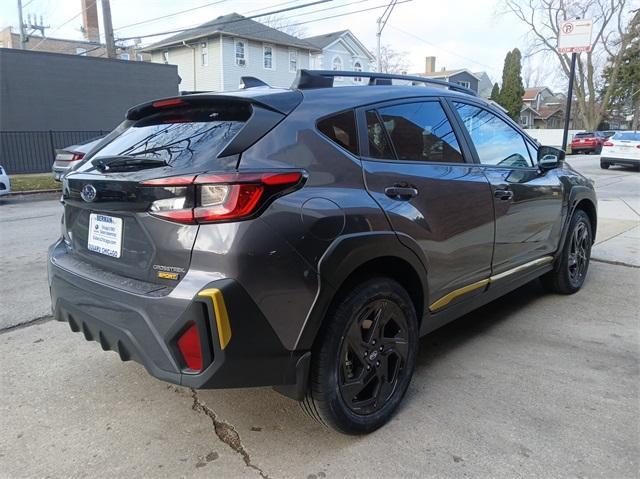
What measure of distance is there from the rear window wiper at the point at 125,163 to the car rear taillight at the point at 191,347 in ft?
2.47

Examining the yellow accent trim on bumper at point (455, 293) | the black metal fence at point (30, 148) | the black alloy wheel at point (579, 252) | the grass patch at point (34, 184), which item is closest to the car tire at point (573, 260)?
the black alloy wheel at point (579, 252)

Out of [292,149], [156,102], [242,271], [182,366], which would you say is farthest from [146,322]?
[156,102]

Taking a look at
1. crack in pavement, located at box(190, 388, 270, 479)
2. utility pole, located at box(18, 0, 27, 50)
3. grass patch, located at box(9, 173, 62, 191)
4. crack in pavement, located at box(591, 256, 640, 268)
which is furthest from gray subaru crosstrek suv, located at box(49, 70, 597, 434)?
utility pole, located at box(18, 0, 27, 50)

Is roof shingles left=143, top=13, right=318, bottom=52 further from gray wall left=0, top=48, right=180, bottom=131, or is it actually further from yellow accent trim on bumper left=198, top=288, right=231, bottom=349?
yellow accent trim on bumper left=198, top=288, right=231, bottom=349

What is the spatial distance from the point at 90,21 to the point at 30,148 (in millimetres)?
31650

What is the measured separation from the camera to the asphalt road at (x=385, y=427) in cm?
246

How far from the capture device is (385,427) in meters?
2.78

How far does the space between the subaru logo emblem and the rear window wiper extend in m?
0.10

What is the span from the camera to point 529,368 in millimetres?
3441

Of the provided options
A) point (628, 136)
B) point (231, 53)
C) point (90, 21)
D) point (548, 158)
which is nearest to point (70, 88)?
point (231, 53)

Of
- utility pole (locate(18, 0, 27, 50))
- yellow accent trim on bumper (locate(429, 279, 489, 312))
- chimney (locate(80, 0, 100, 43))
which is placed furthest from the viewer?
chimney (locate(80, 0, 100, 43))

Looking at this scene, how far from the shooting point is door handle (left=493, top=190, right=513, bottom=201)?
354 cm

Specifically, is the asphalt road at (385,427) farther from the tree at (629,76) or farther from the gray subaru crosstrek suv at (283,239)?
the tree at (629,76)

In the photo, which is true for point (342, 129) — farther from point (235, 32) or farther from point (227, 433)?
point (235, 32)
